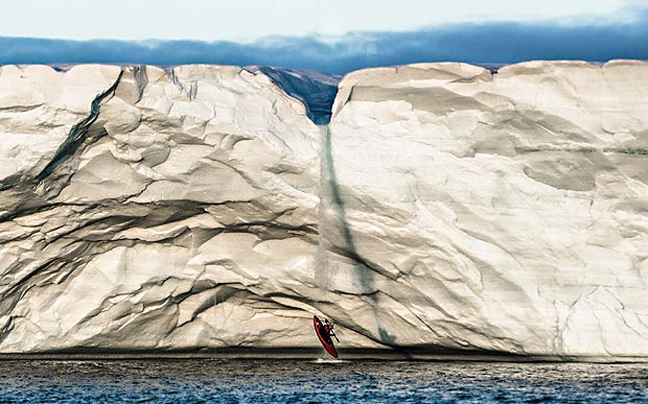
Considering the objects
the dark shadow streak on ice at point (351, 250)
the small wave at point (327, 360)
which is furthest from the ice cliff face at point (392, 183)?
the small wave at point (327, 360)

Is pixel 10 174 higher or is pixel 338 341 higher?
pixel 10 174

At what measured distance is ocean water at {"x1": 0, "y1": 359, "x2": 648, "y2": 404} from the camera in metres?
13.6

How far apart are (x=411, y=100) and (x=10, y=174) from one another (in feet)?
16.3

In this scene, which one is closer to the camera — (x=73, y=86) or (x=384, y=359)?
(x=73, y=86)

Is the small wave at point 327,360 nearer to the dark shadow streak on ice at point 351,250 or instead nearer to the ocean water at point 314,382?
the ocean water at point 314,382

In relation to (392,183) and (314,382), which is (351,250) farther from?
(314,382)

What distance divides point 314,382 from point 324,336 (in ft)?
5.02

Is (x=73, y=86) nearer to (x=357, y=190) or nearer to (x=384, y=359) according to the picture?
(x=357, y=190)

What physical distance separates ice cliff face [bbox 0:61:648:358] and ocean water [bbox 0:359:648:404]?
60 cm

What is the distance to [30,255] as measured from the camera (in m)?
15.7

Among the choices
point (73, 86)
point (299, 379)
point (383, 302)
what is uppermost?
point (73, 86)

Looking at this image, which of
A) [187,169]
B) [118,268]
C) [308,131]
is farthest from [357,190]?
[118,268]

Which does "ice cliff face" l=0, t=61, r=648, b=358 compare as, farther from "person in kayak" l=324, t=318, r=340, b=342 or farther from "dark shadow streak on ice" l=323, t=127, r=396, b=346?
"person in kayak" l=324, t=318, r=340, b=342

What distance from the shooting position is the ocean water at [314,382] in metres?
13.6
